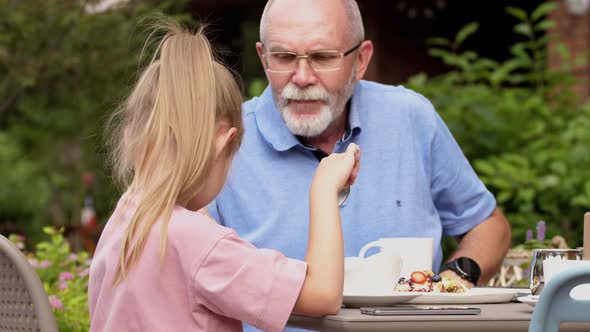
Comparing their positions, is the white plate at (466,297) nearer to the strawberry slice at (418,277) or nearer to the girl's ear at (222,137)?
the strawberry slice at (418,277)

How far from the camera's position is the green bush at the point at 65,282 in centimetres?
397

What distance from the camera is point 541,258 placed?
110 inches

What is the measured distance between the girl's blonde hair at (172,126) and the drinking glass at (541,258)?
765mm

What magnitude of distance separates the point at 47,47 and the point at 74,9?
340 mm

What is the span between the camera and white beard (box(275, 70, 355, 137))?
12.2 feet

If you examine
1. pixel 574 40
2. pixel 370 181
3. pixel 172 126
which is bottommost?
pixel 574 40

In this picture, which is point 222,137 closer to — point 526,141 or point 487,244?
point 487,244

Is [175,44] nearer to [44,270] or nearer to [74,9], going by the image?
[44,270]

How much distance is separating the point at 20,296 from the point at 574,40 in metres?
6.93

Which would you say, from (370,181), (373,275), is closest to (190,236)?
(373,275)

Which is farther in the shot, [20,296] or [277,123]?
[277,123]

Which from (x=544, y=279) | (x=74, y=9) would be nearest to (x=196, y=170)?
(x=544, y=279)

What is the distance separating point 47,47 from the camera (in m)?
7.34

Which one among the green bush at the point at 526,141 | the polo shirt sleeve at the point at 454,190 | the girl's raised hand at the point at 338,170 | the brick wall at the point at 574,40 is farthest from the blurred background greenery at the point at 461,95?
the girl's raised hand at the point at 338,170
